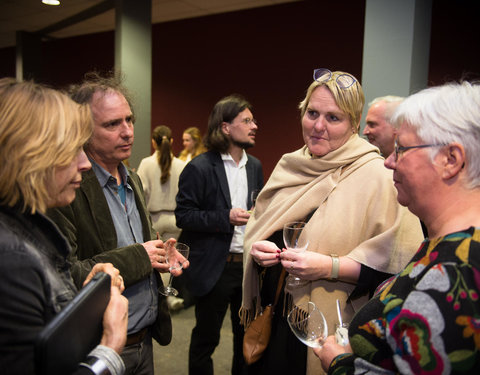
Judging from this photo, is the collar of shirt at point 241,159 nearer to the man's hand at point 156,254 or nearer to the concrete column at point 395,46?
the concrete column at point 395,46

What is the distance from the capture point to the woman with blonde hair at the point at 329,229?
1453 millimetres

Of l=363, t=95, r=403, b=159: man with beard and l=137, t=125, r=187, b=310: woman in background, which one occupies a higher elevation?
l=363, t=95, r=403, b=159: man with beard

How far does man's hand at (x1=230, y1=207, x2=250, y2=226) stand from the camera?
2.41 metres

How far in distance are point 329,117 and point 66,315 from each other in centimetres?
127

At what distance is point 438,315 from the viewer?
2.52ft

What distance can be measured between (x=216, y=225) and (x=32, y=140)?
1.68 metres

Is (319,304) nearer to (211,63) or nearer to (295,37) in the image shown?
(295,37)

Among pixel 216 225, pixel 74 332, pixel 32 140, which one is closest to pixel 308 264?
pixel 74 332

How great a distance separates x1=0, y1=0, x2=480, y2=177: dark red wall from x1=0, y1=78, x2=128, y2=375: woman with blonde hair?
14.9 ft

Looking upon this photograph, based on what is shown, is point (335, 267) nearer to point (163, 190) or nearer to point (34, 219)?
point (34, 219)

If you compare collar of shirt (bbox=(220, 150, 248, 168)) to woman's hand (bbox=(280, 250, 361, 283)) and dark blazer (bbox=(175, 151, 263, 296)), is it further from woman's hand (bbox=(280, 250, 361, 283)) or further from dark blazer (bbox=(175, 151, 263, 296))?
woman's hand (bbox=(280, 250, 361, 283))

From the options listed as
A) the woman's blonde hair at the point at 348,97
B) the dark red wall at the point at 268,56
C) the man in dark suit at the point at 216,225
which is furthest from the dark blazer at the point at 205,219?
the dark red wall at the point at 268,56

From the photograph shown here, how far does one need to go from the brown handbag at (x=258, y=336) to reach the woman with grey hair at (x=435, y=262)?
1.80 ft

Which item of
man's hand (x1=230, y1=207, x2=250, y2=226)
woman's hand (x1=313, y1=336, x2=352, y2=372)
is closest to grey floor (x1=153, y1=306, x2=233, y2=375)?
man's hand (x1=230, y1=207, x2=250, y2=226)
